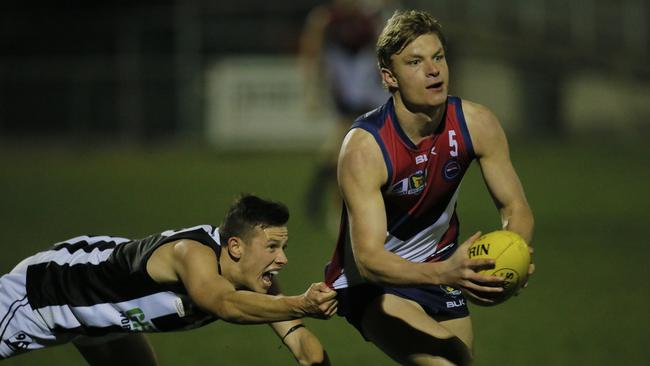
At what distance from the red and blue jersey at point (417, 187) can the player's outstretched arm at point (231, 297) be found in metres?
0.77

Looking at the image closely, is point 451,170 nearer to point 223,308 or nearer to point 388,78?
point 388,78

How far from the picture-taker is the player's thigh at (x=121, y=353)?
576 centimetres

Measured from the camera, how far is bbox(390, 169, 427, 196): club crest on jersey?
522 cm

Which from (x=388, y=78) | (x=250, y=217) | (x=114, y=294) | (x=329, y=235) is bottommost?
(x=329, y=235)

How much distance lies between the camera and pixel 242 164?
70.9 ft

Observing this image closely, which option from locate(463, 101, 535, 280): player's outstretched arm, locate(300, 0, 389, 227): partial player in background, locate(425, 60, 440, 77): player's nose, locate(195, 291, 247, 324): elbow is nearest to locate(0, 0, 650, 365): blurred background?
locate(300, 0, 389, 227): partial player in background

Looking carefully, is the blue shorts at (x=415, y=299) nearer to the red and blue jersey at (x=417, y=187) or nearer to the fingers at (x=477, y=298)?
the red and blue jersey at (x=417, y=187)

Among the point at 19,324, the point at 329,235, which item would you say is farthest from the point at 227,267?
the point at 329,235

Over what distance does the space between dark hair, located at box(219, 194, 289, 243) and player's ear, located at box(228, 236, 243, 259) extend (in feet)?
0.06

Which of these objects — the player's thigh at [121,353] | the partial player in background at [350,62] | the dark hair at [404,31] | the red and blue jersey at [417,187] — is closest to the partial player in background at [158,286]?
the player's thigh at [121,353]

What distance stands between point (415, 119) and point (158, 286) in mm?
1355

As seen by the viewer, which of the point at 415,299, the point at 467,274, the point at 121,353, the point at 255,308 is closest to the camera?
the point at 467,274

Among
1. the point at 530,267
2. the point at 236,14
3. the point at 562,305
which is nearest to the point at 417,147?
the point at 530,267

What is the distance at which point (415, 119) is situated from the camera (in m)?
5.21
